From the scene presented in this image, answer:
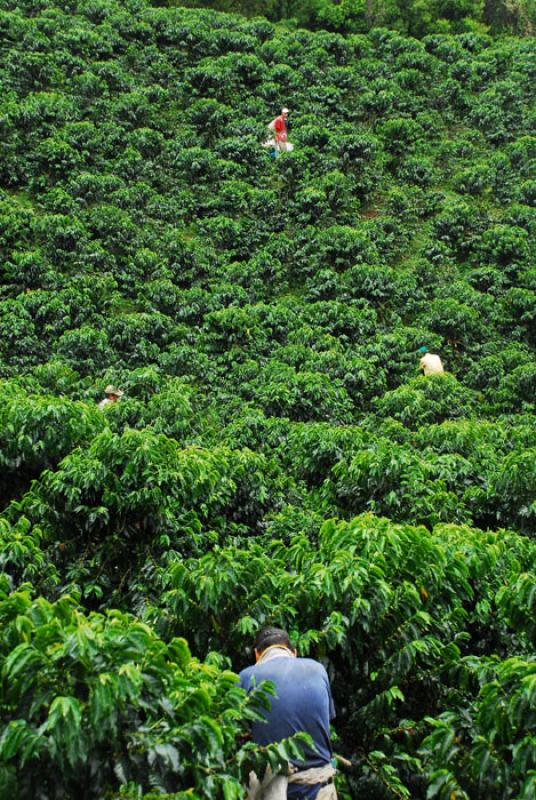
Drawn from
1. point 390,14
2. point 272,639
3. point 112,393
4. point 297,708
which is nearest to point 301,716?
point 297,708

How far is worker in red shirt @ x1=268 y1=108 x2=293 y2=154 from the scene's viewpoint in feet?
46.4

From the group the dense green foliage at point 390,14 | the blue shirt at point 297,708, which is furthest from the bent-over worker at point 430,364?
the dense green foliage at point 390,14

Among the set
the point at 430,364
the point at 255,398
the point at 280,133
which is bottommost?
the point at 430,364

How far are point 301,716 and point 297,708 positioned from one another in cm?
4

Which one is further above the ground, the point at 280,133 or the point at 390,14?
the point at 390,14

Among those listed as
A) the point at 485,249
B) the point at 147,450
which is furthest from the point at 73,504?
the point at 485,249

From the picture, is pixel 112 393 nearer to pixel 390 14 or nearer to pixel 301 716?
pixel 301 716

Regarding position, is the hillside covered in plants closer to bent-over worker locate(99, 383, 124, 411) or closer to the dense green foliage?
bent-over worker locate(99, 383, 124, 411)

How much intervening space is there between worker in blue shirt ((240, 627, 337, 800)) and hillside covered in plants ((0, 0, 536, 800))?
0.64 ft

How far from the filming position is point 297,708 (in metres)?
2.96

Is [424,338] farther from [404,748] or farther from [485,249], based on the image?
[404,748]

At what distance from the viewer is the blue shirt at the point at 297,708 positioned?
2.95m

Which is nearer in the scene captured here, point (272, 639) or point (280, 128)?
point (272, 639)

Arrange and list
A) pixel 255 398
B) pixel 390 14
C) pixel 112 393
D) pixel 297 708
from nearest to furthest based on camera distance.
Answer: pixel 297 708 → pixel 112 393 → pixel 255 398 → pixel 390 14
